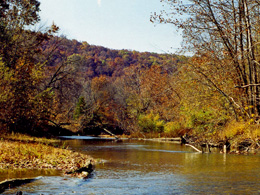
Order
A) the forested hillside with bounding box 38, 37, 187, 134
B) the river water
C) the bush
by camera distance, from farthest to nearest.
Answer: the bush
the forested hillside with bounding box 38, 37, 187, 134
the river water

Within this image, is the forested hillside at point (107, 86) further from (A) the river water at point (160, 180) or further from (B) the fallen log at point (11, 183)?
(B) the fallen log at point (11, 183)

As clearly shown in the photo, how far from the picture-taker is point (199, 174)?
10742 mm

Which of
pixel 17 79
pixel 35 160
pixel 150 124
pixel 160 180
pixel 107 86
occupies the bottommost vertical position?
pixel 160 180

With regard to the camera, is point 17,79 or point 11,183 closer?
point 11,183

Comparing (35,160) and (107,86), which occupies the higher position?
(107,86)

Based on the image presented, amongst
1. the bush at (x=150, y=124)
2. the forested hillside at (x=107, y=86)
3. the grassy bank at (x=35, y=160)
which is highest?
the forested hillside at (x=107, y=86)

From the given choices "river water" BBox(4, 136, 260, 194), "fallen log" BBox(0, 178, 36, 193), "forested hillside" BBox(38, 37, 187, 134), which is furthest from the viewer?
"forested hillside" BBox(38, 37, 187, 134)

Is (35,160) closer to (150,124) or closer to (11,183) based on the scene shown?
(11,183)

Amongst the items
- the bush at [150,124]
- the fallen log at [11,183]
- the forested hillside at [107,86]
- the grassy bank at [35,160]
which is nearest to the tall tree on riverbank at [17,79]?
the grassy bank at [35,160]

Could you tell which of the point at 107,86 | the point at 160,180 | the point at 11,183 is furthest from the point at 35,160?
the point at 107,86

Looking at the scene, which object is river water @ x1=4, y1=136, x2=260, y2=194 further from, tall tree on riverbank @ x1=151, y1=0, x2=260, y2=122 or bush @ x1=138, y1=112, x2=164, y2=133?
bush @ x1=138, y1=112, x2=164, y2=133

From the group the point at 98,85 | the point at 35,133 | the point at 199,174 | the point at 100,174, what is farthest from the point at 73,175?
the point at 98,85

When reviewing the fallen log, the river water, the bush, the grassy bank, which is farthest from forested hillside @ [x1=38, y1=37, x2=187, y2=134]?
the fallen log

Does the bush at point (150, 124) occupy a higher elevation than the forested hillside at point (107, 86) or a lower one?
lower
